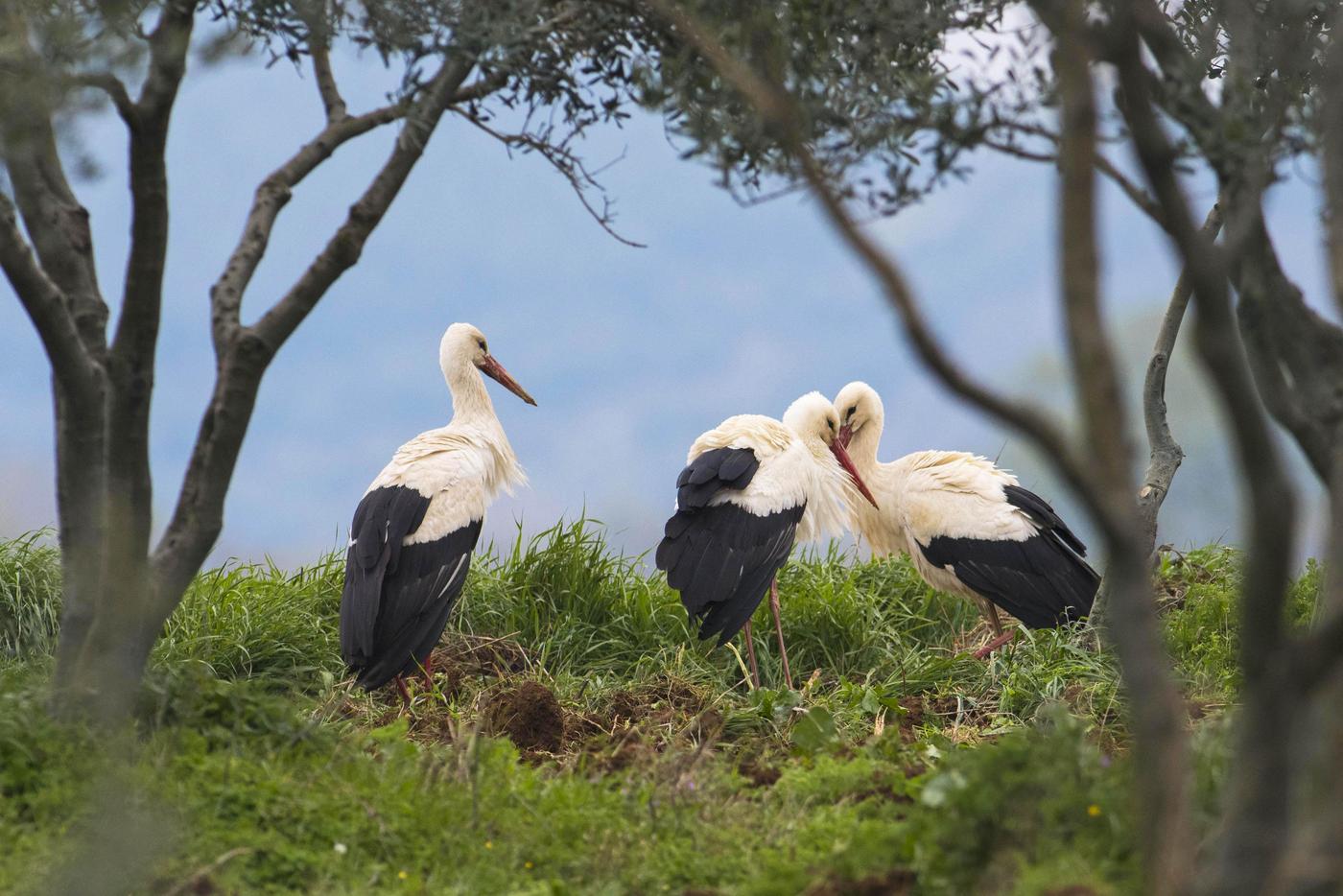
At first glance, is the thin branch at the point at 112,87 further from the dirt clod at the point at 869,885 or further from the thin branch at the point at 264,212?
the dirt clod at the point at 869,885

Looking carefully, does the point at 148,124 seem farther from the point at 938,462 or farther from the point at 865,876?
the point at 938,462

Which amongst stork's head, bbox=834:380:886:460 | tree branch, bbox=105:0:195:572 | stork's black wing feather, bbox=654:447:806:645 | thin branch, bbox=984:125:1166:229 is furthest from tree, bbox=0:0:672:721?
stork's head, bbox=834:380:886:460

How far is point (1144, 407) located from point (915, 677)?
201 centimetres

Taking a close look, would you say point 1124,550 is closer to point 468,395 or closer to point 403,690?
point 403,690

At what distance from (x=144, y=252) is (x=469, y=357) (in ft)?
12.3

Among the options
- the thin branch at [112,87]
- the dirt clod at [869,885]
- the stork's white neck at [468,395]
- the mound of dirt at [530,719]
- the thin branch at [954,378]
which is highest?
the stork's white neck at [468,395]

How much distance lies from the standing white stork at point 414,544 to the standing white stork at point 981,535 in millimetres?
2342

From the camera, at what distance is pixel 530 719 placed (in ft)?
19.7

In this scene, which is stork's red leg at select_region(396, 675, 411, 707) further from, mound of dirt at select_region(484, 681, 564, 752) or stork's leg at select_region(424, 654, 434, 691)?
mound of dirt at select_region(484, 681, 564, 752)

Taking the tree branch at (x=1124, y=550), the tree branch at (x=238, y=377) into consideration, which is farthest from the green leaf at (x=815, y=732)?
the tree branch at (x=1124, y=550)

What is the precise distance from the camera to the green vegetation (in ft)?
11.9

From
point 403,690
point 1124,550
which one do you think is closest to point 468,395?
point 403,690

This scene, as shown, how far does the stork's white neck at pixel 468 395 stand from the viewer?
8.10 meters

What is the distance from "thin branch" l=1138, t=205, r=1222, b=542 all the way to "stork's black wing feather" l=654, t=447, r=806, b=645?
6.21ft
